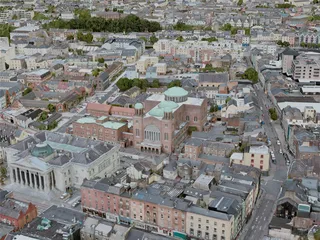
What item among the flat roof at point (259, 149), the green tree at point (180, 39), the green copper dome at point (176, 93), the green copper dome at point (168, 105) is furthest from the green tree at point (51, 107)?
the green tree at point (180, 39)

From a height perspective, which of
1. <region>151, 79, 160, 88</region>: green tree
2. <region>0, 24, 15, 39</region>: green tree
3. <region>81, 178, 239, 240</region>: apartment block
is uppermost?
<region>0, 24, 15, 39</region>: green tree

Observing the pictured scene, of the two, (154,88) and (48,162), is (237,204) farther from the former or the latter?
A: (154,88)

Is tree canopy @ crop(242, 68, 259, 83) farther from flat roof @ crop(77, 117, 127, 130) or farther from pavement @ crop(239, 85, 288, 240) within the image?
flat roof @ crop(77, 117, 127, 130)

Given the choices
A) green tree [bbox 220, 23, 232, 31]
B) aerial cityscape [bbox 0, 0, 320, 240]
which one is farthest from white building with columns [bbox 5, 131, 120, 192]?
green tree [bbox 220, 23, 232, 31]

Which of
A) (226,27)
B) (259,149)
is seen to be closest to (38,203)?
(259,149)

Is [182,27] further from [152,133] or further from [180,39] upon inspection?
[152,133]

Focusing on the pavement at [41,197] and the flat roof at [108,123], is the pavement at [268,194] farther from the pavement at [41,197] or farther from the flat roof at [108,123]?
the flat roof at [108,123]
